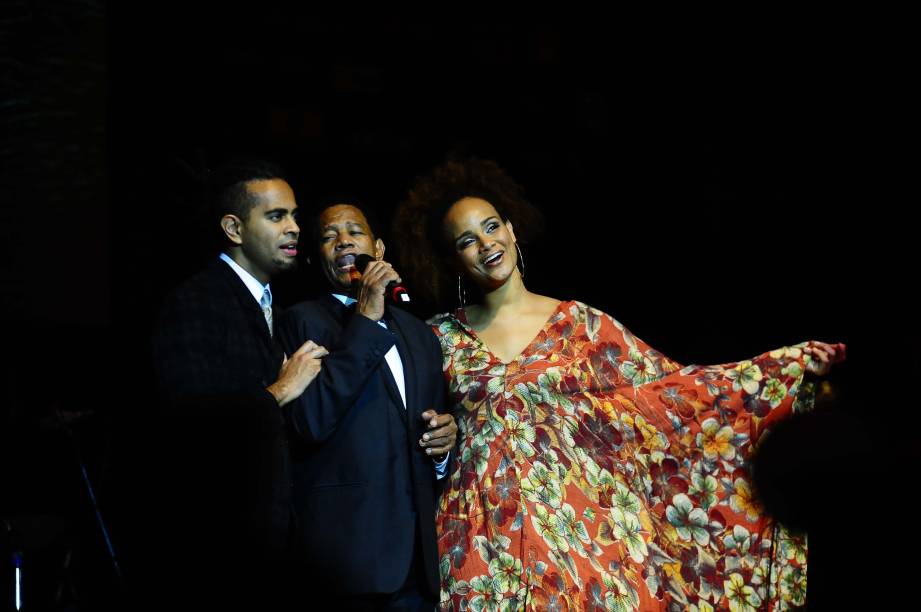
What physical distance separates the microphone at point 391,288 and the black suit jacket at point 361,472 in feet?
0.33

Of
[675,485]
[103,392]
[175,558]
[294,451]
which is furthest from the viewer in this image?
[103,392]

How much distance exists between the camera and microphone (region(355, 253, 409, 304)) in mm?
2260

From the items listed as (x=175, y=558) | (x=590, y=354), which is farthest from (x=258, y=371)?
(x=590, y=354)

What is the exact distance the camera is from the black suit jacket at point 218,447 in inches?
73.7

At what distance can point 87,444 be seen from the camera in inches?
141

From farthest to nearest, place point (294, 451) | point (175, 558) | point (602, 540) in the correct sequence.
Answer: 1. point (602, 540)
2. point (294, 451)
3. point (175, 558)

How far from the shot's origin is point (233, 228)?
248 cm

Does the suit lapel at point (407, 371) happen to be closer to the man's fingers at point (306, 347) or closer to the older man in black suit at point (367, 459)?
the older man in black suit at point (367, 459)

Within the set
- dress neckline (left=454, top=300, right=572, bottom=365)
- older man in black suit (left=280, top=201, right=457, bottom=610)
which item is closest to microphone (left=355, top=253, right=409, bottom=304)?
older man in black suit (left=280, top=201, right=457, bottom=610)

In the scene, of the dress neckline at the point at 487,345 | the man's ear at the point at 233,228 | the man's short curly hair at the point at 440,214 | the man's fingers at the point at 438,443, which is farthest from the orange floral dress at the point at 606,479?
the man's ear at the point at 233,228

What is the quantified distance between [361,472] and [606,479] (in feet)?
2.26

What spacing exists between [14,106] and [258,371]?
79.9 inches

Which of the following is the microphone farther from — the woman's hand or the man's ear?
the woman's hand

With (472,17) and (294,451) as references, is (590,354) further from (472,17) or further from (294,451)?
(472,17)
